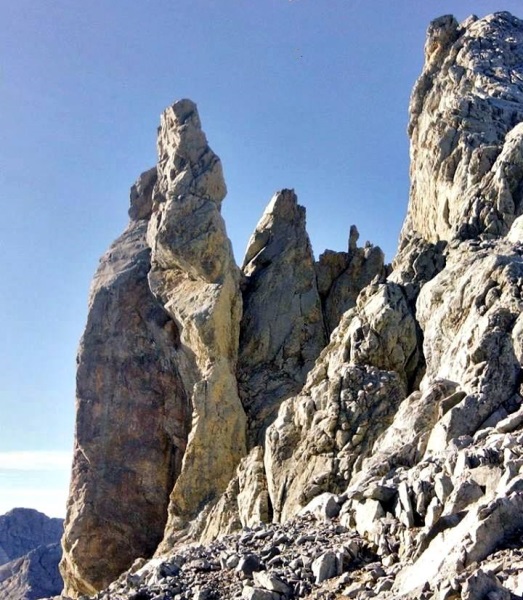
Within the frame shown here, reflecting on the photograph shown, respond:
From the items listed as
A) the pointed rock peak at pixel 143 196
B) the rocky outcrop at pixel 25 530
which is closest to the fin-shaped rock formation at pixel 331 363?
the pointed rock peak at pixel 143 196

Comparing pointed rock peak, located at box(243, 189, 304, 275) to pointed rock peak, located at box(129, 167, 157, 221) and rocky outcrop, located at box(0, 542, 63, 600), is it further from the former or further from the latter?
rocky outcrop, located at box(0, 542, 63, 600)

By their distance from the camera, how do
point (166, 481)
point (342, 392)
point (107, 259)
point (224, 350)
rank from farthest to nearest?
point (107, 259) < point (166, 481) < point (224, 350) < point (342, 392)

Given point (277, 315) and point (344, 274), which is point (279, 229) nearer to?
point (344, 274)

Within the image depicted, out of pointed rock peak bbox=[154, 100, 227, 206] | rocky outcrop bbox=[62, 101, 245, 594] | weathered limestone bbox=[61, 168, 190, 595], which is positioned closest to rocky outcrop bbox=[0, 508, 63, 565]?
weathered limestone bbox=[61, 168, 190, 595]

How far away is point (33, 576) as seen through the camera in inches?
5098

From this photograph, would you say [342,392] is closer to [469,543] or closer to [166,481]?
[469,543]

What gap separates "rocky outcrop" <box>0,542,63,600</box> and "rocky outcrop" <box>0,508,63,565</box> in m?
29.9

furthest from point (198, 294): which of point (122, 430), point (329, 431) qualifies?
point (329, 431)

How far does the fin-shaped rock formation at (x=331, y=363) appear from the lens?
17125 mm

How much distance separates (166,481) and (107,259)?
22609 mm

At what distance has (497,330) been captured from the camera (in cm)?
2542

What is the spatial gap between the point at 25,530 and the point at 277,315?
140451mm

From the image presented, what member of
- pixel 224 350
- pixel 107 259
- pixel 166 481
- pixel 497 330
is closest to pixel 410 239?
pixel 224 350

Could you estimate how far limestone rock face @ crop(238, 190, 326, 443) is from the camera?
54656 mm
